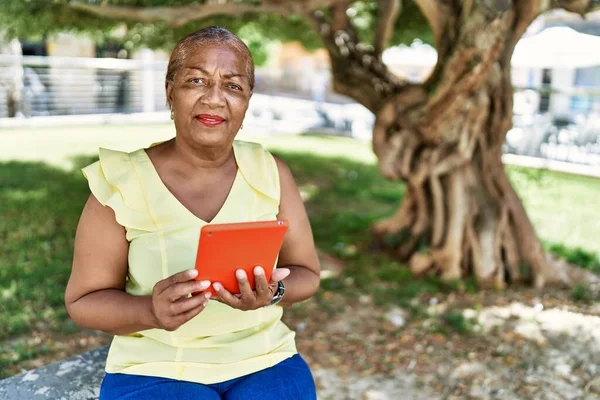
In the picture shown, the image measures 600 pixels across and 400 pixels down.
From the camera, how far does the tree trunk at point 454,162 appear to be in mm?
5086

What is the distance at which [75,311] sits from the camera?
75.8 inches

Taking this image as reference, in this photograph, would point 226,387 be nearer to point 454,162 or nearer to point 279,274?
point 279,274

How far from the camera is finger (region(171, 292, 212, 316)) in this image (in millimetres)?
1644

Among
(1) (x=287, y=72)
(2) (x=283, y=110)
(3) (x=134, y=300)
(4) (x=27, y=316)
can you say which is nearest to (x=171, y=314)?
(3) (x=134, y=300)

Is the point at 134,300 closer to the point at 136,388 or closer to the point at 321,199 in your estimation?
the point at 136,388

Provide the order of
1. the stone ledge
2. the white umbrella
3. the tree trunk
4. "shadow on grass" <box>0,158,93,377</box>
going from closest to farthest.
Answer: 1. the stone ledge
2. "shadow on grass" <box>0,158,93,377</box>
3. the tree trunk
4. the white umbrella

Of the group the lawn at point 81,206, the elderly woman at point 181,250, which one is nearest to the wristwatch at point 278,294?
the elderly woman at point 181,250

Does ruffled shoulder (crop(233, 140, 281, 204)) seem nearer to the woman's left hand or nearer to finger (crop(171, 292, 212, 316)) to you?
the woman's left hand

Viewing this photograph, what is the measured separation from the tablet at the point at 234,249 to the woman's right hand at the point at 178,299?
25 millimetres

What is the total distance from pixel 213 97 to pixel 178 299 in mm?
665

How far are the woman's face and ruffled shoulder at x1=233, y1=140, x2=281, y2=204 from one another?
17 cm

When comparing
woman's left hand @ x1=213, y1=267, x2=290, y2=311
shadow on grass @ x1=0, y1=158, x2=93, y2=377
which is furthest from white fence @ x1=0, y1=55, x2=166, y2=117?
woman's left hand @ x1=213, y1=267, x2=290, y2=311

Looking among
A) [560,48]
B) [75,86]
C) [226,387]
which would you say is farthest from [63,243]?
[75,86]

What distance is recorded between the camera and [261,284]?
1.71 meters
